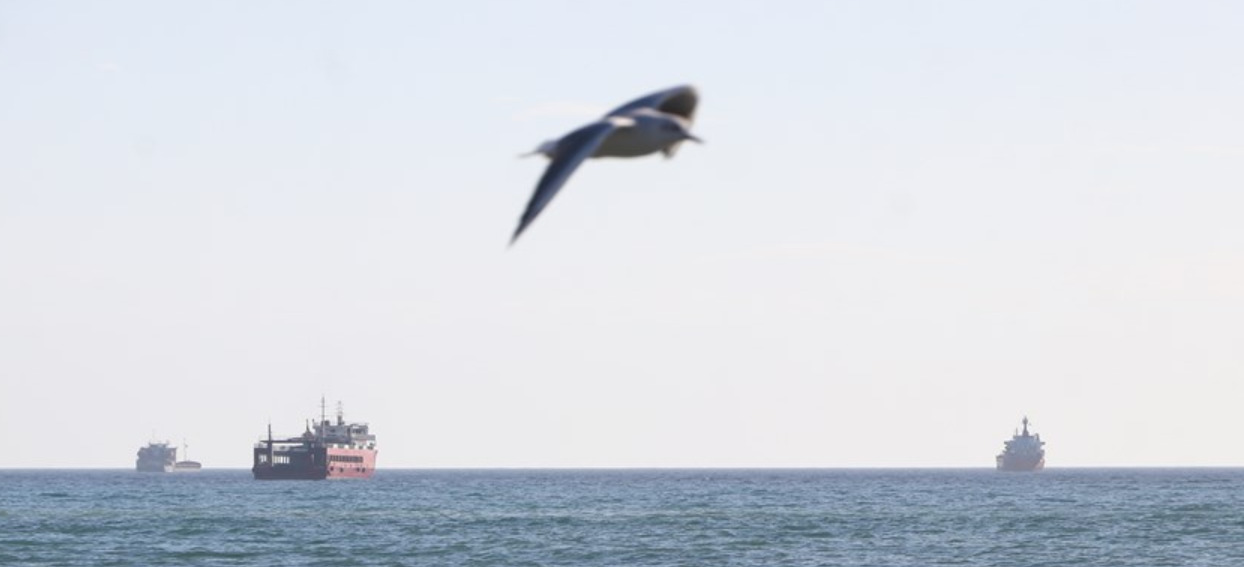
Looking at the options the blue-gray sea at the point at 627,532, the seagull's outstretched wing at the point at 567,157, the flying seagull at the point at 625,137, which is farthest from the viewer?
the blue-gray sea at the point at 627,532

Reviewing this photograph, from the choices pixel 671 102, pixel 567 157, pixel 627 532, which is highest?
pixel 671 102

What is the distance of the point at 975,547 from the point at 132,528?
166 feet

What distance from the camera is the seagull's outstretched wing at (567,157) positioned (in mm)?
4793

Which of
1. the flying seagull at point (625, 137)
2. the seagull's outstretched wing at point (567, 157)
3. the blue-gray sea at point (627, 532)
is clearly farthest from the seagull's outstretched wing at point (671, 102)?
the blue-gray sea at point (627, 532)

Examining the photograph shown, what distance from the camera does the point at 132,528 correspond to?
11594 cm

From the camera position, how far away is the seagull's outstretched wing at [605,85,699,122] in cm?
530

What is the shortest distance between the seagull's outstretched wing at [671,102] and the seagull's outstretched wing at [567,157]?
134 mm

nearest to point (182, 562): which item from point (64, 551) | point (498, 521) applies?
point (64, 551)

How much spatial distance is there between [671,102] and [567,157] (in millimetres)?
499

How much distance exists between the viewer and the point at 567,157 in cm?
509

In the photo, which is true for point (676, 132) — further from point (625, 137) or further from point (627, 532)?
point (627, 532)

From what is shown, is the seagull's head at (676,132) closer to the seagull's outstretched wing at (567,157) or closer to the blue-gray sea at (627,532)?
the seagull's outstretched wing at (567,157)

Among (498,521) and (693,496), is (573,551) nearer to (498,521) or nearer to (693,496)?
(498,521)

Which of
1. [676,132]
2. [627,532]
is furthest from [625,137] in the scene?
[627,532]
